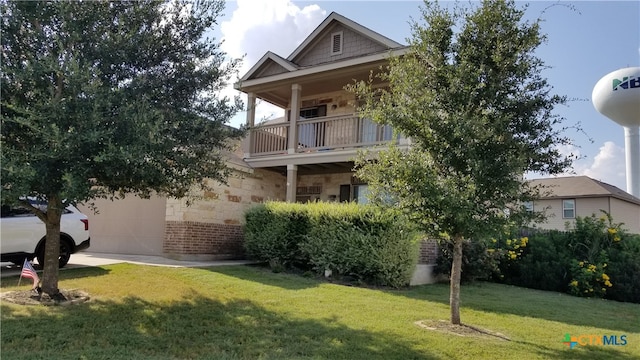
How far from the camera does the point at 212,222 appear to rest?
12914 mm

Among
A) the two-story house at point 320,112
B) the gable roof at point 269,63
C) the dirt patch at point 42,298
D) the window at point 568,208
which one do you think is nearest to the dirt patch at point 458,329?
the dirt patch at point 42,298

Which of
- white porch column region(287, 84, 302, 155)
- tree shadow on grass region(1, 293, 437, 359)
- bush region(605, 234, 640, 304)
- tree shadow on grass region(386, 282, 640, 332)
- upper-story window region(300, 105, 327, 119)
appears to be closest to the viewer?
tree shadow on grass region(1, 293, 437, 359)

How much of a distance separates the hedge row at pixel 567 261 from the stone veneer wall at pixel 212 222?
5849 mm

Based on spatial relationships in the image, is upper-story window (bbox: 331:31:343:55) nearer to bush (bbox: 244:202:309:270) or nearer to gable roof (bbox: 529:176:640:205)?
bush (bbox: 244:202:309:270)

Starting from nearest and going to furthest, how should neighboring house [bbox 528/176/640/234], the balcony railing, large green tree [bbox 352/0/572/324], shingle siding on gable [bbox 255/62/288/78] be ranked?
1. large green tree [bbox 352/0/572/324]
2. the balcony railing
3. shingle siding on gable [bbox 255/62/288/78]
4. neighboring house [bbox 528/176/640/234]

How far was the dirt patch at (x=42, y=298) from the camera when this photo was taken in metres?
6.62

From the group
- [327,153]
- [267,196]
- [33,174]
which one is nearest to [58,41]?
[33,174]

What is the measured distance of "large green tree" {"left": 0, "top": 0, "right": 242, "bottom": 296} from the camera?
17.9ft

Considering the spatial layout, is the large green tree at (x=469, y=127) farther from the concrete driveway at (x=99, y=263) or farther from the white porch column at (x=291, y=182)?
the white porch column at (x=291, y=182)

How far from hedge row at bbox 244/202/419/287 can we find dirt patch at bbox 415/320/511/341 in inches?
99.2

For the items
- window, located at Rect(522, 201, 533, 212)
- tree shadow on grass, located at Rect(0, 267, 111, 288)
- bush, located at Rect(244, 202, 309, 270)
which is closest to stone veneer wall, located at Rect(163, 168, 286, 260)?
bush, located at Rect(244, 202, 309, 270)

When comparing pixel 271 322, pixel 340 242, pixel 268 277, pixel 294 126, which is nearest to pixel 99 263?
pixel 268 277

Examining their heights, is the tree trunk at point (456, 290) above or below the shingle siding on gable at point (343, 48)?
below

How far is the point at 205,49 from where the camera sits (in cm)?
717
